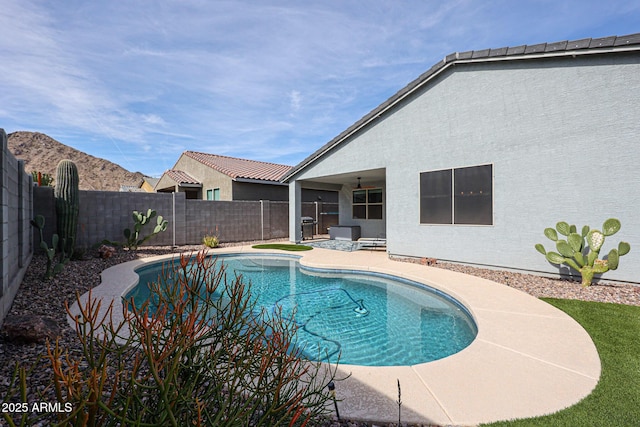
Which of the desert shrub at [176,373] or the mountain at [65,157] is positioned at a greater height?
the mountain at [65,157]

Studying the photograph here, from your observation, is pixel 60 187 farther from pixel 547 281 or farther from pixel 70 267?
pixel 547 281

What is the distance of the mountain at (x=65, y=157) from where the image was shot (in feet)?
184

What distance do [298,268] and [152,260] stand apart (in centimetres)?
516

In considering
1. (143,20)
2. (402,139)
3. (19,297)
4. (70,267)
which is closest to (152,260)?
(70,267)

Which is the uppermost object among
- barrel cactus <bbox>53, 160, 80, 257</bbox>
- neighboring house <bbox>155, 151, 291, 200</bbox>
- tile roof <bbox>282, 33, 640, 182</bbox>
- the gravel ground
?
tile roof <bbox>282, 33, 640, 182</bbox>

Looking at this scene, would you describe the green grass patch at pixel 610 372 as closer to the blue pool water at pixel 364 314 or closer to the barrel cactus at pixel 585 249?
the barrel cactus at pixel 585 249

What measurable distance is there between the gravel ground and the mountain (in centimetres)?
5639

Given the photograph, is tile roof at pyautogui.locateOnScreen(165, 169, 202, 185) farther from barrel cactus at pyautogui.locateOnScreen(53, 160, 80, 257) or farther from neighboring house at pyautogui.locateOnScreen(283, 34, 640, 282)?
neighboring house at pyautogui.locateOnScreen(283, 34, 640, 282)

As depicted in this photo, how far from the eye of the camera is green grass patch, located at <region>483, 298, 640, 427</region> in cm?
→ 262

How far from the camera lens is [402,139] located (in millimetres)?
10781

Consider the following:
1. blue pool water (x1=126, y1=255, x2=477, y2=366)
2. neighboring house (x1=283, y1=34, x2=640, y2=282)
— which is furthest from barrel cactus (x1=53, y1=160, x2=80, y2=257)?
neighboring house (x1=283, y1=34, x2=640, y2=282)

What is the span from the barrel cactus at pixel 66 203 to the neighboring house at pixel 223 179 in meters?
A: 8.99

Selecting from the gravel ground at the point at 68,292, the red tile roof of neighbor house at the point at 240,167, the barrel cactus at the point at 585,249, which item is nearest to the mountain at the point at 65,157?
the red tile roof of neighbor house at the point at 240,167

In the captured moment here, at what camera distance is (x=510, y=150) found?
8328 millimetres
